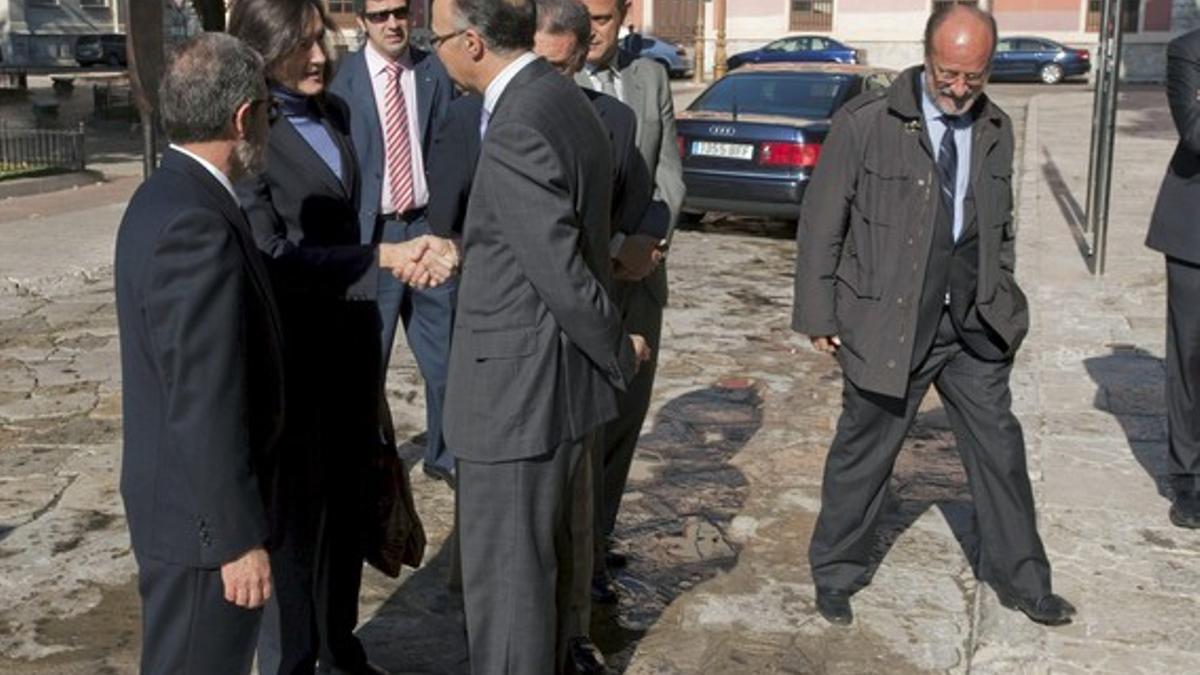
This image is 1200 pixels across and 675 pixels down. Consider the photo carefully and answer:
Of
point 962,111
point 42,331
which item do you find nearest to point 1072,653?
point 962,111

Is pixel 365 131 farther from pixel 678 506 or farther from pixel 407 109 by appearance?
pixel 678 506

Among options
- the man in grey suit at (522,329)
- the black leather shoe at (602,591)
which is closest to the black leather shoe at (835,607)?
the black leather shoe at (602,591)

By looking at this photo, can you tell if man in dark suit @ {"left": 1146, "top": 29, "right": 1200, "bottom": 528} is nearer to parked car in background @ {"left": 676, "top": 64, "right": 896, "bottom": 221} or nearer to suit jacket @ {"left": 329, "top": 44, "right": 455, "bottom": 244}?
suit jacket @ {"left": 329, "top": 44, "right": 455, "bottom": 244}

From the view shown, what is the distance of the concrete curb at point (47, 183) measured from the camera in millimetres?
14430

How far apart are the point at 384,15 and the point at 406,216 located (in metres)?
0.71

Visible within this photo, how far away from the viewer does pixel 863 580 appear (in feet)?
16.5

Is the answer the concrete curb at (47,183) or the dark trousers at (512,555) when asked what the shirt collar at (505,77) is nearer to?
the dark trousers at (512,555)

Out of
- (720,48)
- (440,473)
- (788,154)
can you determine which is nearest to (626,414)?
(440,473)

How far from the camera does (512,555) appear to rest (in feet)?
11.5

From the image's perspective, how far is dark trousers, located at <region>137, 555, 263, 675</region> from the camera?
279cm

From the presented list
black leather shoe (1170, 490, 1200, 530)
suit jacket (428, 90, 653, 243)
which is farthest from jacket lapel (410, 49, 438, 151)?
black leather shoe (1170, 490, 1200, 530)

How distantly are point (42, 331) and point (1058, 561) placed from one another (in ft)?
20.5

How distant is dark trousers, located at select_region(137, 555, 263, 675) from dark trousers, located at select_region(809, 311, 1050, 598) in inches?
89.1

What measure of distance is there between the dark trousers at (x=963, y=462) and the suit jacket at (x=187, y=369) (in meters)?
2.28
